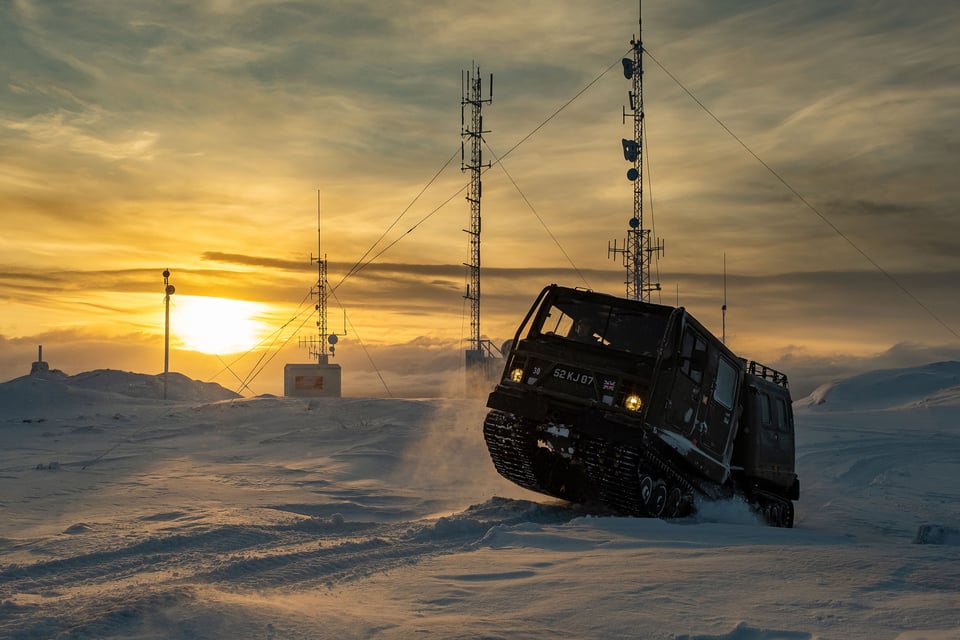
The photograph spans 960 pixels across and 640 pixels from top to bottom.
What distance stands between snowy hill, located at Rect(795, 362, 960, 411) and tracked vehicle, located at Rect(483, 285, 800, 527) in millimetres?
45140

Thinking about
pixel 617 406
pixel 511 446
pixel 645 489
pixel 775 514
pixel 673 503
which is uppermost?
pixel 617 406

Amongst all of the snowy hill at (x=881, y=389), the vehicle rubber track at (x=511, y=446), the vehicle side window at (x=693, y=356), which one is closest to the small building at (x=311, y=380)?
the snowy hill at (x=881, y=389)

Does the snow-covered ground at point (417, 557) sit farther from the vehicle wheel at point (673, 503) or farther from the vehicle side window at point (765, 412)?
the vehicle side window at point (765, 412)

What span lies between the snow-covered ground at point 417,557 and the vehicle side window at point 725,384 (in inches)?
70.6

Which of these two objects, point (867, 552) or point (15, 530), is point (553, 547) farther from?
point (15, 530)

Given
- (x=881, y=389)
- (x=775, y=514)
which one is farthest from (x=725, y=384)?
(x=881, y=389)

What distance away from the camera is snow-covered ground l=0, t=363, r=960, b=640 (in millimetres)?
6402

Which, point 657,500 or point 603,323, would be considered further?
point 603,323

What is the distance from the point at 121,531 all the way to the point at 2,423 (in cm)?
2331

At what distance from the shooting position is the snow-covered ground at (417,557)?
640cm

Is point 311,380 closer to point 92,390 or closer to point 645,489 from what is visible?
point 92,390

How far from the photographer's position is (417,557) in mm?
9414

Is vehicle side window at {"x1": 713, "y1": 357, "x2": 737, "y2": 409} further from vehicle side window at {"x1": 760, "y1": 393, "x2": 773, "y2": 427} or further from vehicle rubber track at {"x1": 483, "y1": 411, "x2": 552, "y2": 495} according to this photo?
vehicle rubber track at {"x1": 483, "y1": 411, "x2": 552, "y2": 495}

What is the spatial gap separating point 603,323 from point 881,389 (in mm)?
54822
